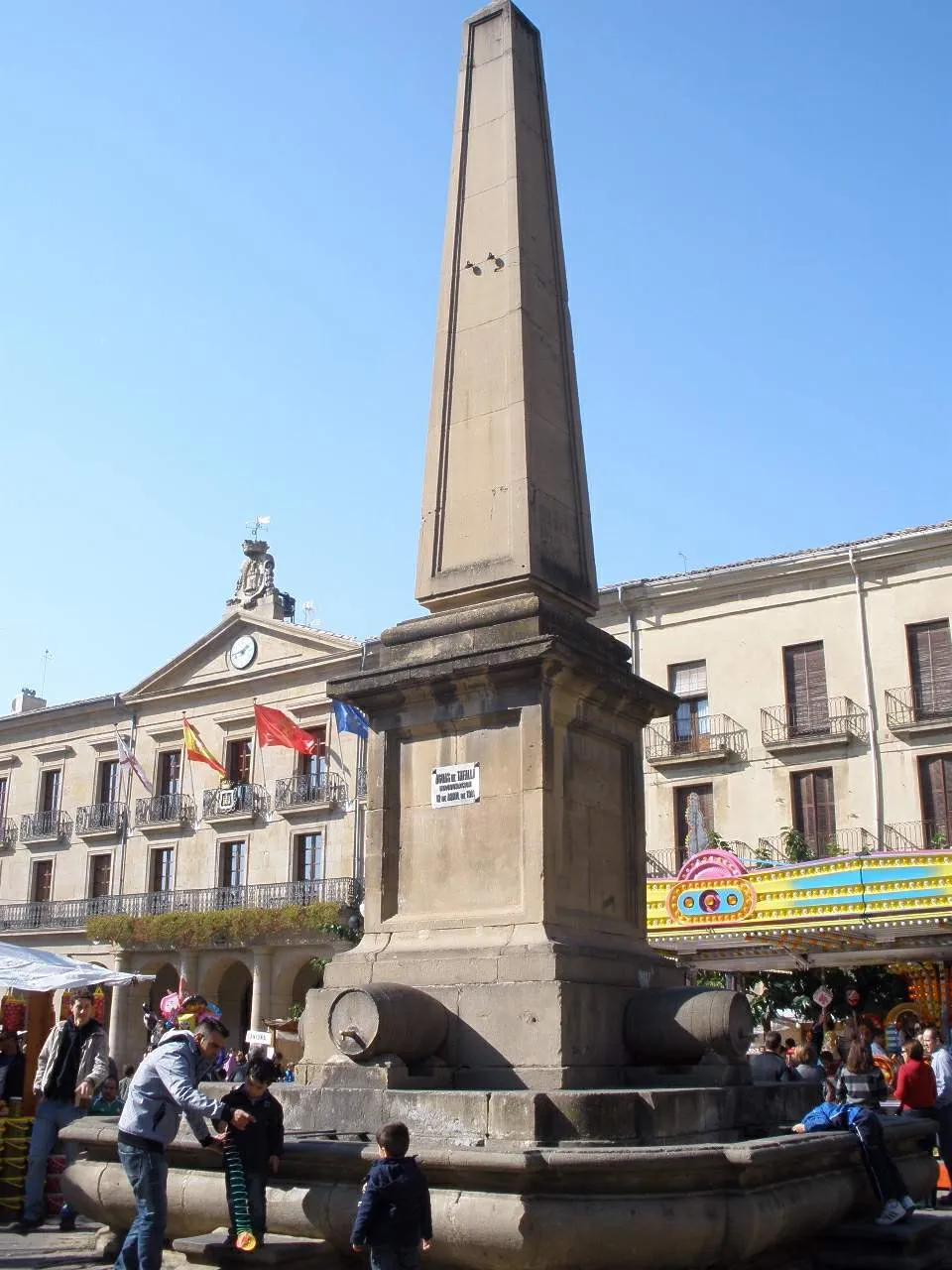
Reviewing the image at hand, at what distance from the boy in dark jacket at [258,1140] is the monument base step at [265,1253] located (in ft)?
0.24

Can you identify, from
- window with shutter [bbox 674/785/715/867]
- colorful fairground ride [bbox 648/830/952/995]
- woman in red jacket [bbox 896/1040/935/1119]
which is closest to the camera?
woman in red jacket [bbox 896/1040/935/1119]

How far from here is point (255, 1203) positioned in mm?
5840

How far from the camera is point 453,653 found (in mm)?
7777

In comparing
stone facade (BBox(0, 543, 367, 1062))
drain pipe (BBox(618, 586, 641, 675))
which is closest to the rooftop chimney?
stone facade (BBox(0, 543, 367, 1062))

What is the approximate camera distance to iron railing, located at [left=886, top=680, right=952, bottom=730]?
2675 cm

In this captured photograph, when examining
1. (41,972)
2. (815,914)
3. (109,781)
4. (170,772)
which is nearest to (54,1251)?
(41,972)

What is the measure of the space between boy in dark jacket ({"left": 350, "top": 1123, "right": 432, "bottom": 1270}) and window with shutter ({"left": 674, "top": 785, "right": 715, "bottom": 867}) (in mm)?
23886

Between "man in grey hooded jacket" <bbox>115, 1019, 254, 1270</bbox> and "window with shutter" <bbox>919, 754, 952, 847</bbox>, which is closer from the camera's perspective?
"man in grey hooded jacket" <bbox>115, 1019, 254, 1270</bbox>

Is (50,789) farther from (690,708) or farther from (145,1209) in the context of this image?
(145,1209)

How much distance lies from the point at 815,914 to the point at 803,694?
9.87 m

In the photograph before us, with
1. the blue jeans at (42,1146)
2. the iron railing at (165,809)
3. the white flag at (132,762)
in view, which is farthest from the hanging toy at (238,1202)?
the white flag at (132,762)

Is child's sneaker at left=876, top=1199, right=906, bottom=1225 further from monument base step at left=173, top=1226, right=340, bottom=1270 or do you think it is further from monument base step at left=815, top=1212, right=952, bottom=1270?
monument base step at left=173, top=1226, right=340, bottom=1270

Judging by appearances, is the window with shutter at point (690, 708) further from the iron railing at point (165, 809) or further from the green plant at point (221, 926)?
the iron railing at point (165, 809)

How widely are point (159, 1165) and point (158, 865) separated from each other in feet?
114
